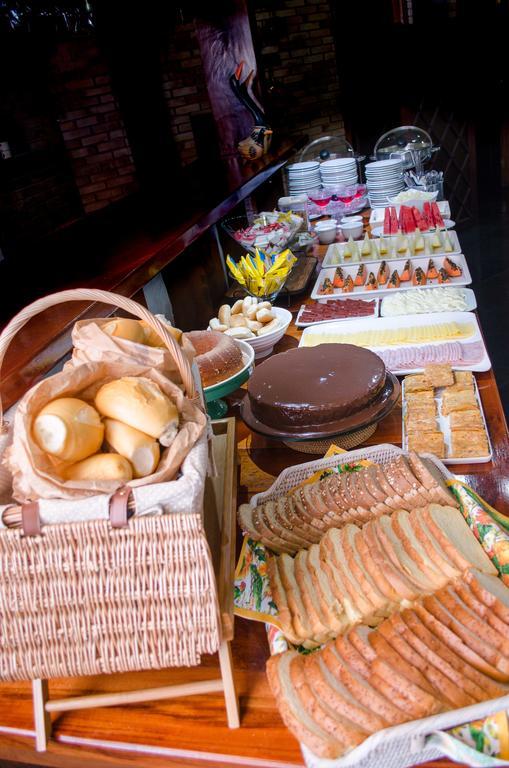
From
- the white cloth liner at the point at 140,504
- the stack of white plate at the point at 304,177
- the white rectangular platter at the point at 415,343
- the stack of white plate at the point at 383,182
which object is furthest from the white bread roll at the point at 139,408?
the stack of white plate at the point at 304,177

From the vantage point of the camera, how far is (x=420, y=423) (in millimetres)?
1815

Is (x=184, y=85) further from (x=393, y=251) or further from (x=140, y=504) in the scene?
(x=140, y=504)

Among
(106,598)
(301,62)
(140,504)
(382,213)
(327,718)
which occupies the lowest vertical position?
(382,213)

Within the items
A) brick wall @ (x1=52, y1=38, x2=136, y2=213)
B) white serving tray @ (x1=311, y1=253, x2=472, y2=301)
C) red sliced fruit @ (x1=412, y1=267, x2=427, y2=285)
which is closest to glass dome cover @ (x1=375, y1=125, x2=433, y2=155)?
white serving tray @ (x1=311, y1=253, x2=472, y2=301)

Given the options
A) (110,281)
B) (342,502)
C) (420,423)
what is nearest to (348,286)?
(110,281)

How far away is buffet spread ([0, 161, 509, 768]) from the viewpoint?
0.95 meters

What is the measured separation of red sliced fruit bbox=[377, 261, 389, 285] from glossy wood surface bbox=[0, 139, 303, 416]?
39.4 inches

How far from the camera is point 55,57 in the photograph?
7441 millimetres

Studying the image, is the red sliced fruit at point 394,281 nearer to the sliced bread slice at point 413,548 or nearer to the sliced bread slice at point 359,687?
the sliced bread slice at point 413,548

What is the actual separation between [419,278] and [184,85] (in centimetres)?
635

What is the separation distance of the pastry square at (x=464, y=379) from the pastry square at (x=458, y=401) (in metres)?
0.04

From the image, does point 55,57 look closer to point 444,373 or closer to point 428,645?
point 444,373

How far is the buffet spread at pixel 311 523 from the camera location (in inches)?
37.4

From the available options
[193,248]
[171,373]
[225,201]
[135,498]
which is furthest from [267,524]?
[225,201]
